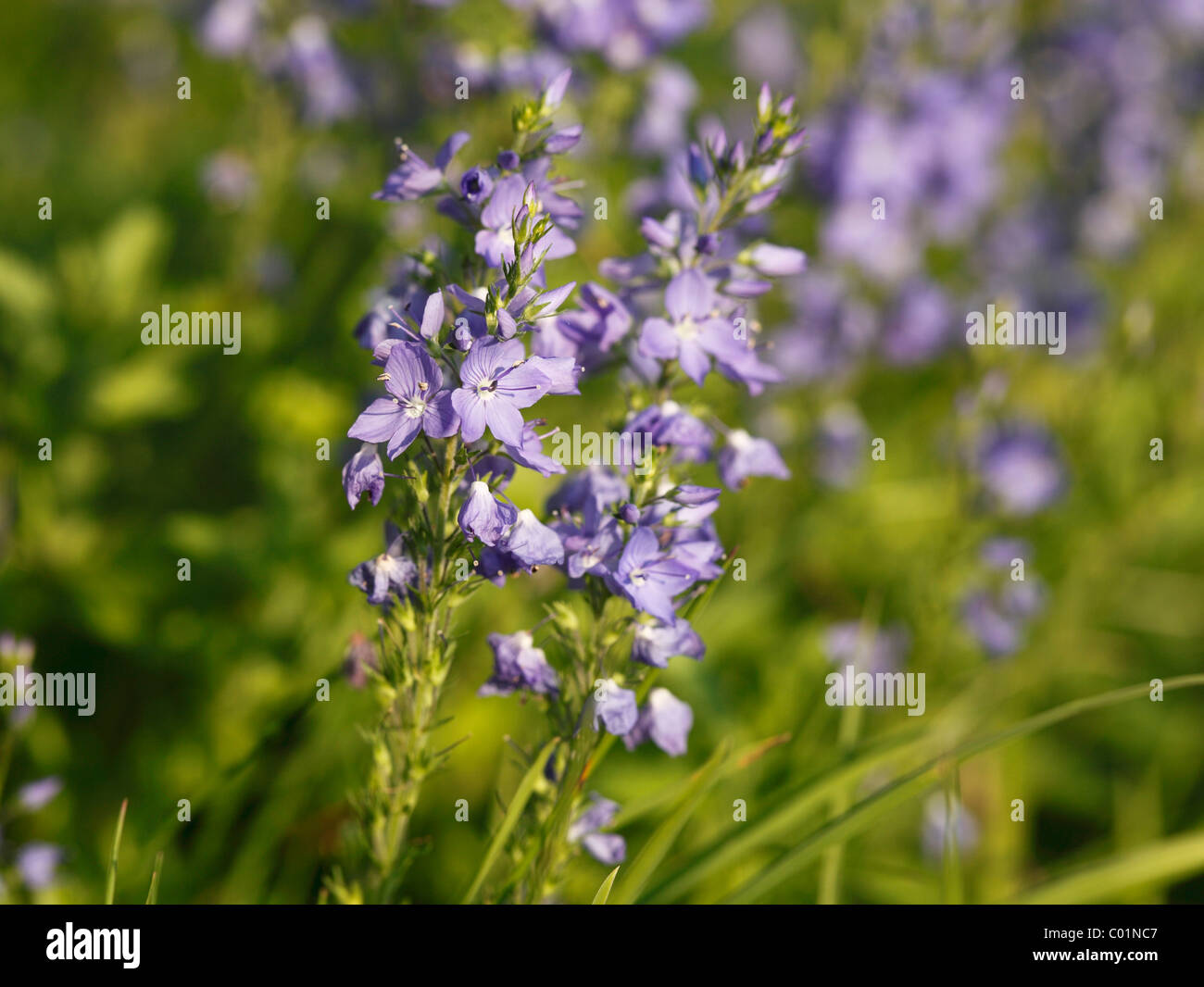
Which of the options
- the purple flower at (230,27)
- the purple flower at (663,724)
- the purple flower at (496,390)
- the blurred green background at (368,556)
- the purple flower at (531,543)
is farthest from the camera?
the purple flower at (230,27)

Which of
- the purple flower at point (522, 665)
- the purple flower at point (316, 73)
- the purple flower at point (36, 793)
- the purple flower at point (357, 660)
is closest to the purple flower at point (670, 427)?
the purple flower at point (522, 665)

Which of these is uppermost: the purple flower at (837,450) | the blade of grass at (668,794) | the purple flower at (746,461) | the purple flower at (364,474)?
the purple flower at (837,450)

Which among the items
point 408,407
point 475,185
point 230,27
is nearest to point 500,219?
point 475,185

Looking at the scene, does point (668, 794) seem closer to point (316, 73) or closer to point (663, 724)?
point (663, 724)

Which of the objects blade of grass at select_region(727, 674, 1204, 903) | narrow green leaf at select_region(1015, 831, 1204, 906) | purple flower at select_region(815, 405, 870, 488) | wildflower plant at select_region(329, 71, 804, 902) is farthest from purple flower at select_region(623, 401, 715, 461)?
purple flower at select_region(815, 405, 870, 488)

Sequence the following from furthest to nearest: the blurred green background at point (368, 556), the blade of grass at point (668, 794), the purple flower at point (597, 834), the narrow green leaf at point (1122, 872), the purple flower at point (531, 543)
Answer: the blurred green background at point (368, 556), the narrow green leaf at point (1122, 872), the blade of grass at point (668, 794), the purple flower at point (597, 834), the purple flower at point (531, 543)

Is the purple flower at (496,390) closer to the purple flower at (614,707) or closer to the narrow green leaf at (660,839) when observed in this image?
the purple flower at (614,707)

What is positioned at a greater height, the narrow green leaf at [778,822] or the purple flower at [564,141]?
the purple flower at [564,141]
